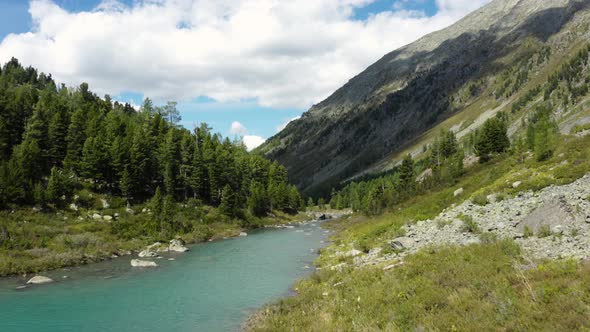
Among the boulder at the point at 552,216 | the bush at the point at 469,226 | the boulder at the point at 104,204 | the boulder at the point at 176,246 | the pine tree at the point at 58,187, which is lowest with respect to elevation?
the boulder at the point at 176,246

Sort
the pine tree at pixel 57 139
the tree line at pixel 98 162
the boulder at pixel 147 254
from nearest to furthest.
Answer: the boulder at pixel 147 254
the tree line at pixel 98 162
the pine tree at pixel 57 139

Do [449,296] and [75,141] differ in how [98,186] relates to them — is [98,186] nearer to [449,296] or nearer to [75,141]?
[75,141]

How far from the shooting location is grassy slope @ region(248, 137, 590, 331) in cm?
1176

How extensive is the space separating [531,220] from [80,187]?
72.5m

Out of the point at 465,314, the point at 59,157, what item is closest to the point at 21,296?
the point at 465,314

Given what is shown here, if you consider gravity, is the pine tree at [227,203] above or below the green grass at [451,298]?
above

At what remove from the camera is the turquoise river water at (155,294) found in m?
23.1

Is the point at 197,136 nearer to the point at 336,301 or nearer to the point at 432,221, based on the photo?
the point at 432,221

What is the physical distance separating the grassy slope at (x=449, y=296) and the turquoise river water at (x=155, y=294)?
4368mm

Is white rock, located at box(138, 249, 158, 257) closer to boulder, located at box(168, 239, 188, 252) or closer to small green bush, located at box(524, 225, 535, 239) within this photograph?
boulder, located at box(168, 239, 188, 252)

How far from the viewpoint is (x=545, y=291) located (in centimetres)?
1277

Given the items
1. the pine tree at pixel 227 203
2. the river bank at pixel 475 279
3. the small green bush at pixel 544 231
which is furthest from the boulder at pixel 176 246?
the small green bush at pixel 544 231

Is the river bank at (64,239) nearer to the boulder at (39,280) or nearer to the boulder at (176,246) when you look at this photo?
the boulder at (176,246)

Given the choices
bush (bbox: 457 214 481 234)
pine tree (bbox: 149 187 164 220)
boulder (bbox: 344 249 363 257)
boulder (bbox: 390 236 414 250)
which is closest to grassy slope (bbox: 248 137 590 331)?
boulder (bbox: 390 236 414 250)
